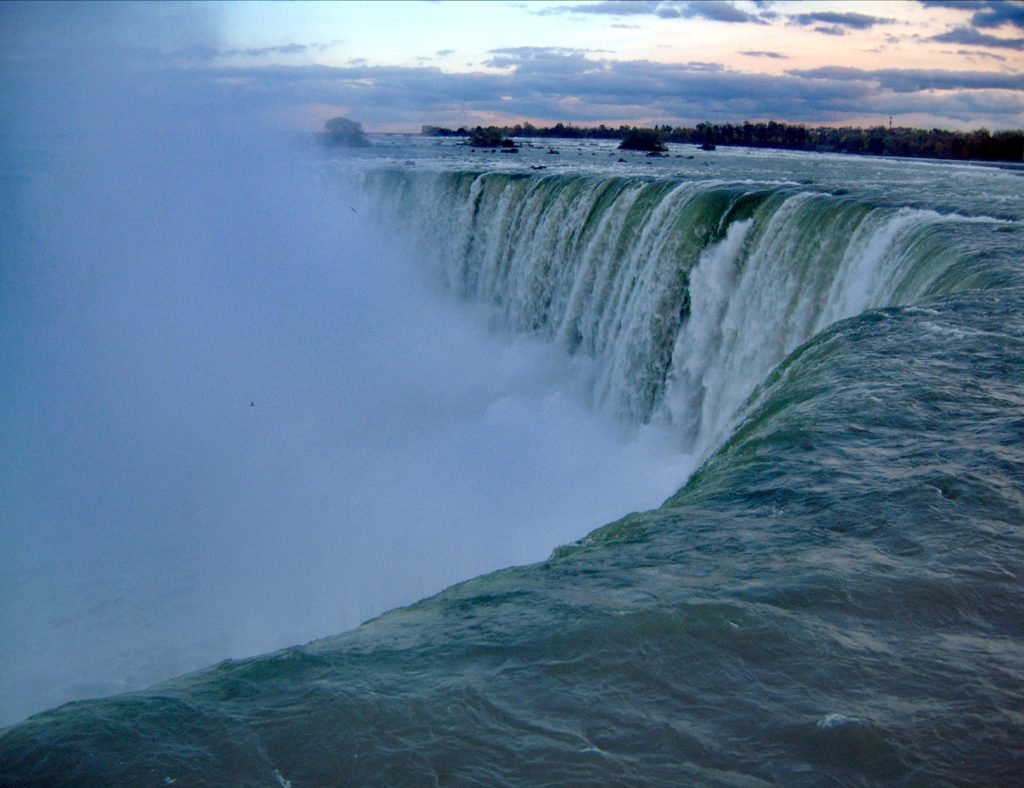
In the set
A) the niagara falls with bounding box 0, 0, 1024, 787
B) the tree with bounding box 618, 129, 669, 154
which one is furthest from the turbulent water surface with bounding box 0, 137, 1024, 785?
the tree with bounding box 618, 129, 669, 154

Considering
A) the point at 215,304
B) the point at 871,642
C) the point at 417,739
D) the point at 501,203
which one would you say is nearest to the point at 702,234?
the point at 501,203

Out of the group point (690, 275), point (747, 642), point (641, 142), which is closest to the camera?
point (747, 642)

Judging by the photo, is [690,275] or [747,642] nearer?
[747,642]

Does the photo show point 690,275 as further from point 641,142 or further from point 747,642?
point 641,142

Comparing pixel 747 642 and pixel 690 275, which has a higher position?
pixel 690 275

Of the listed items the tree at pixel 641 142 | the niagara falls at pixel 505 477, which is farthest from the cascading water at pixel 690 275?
the tree at pixel 641 142

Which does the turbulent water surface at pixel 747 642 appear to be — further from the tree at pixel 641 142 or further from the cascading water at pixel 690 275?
the tree at pixel 641 142

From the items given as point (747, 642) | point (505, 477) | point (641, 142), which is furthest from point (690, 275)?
point (641, 142)

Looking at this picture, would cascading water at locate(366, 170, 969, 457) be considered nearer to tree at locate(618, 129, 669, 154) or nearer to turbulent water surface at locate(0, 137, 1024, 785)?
turbulent water surface at locate(0, 137, 1024, 785)
